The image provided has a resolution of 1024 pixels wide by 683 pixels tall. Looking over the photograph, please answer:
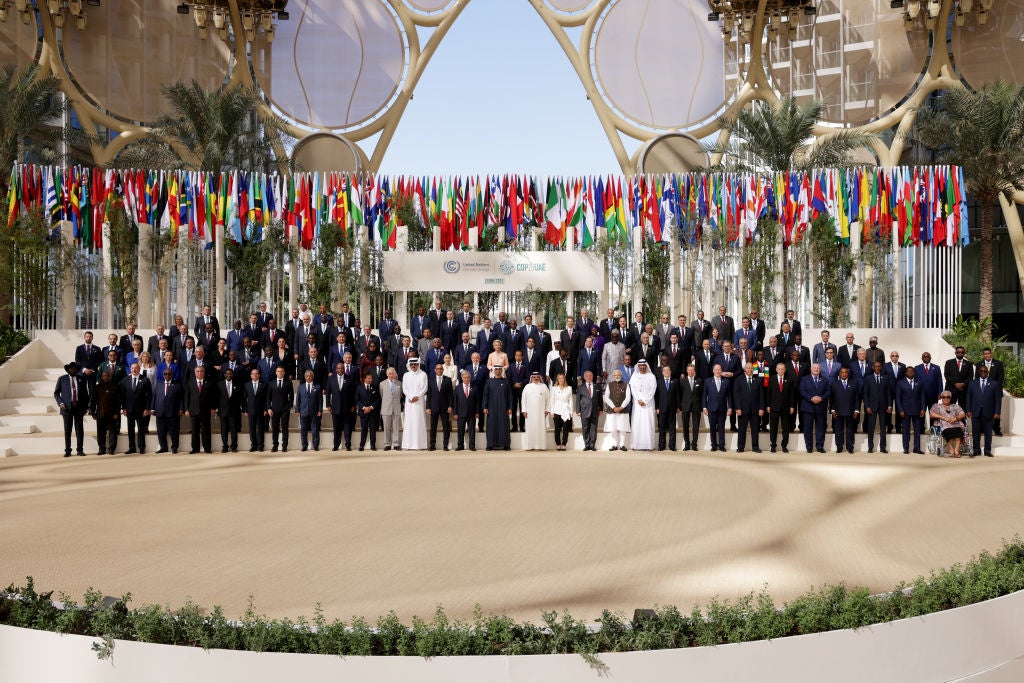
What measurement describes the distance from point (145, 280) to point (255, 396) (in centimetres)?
794

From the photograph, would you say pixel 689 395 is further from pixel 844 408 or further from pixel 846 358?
pixel 846 358

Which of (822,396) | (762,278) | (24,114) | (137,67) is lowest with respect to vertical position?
(822,396)

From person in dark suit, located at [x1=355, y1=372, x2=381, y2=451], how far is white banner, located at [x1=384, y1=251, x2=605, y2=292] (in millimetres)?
5154

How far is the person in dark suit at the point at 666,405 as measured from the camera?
13.8m

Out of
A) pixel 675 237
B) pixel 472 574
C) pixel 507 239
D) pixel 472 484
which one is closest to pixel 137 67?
pixel 507 239

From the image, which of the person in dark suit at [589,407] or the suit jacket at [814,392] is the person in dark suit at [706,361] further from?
the person in dark suit at [589,407]

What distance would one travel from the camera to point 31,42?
102ft

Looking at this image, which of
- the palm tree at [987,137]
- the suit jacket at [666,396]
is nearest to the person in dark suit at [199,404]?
the suit jacket at [666,396]

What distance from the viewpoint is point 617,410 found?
548 inches

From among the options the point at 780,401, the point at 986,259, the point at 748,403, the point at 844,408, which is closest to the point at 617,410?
the point at 748,403

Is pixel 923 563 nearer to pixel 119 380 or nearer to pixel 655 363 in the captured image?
pixel 655 363

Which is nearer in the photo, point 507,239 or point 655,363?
point 655,363

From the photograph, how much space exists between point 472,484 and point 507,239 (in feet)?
40.5

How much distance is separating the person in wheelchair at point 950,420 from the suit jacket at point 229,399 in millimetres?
9593
